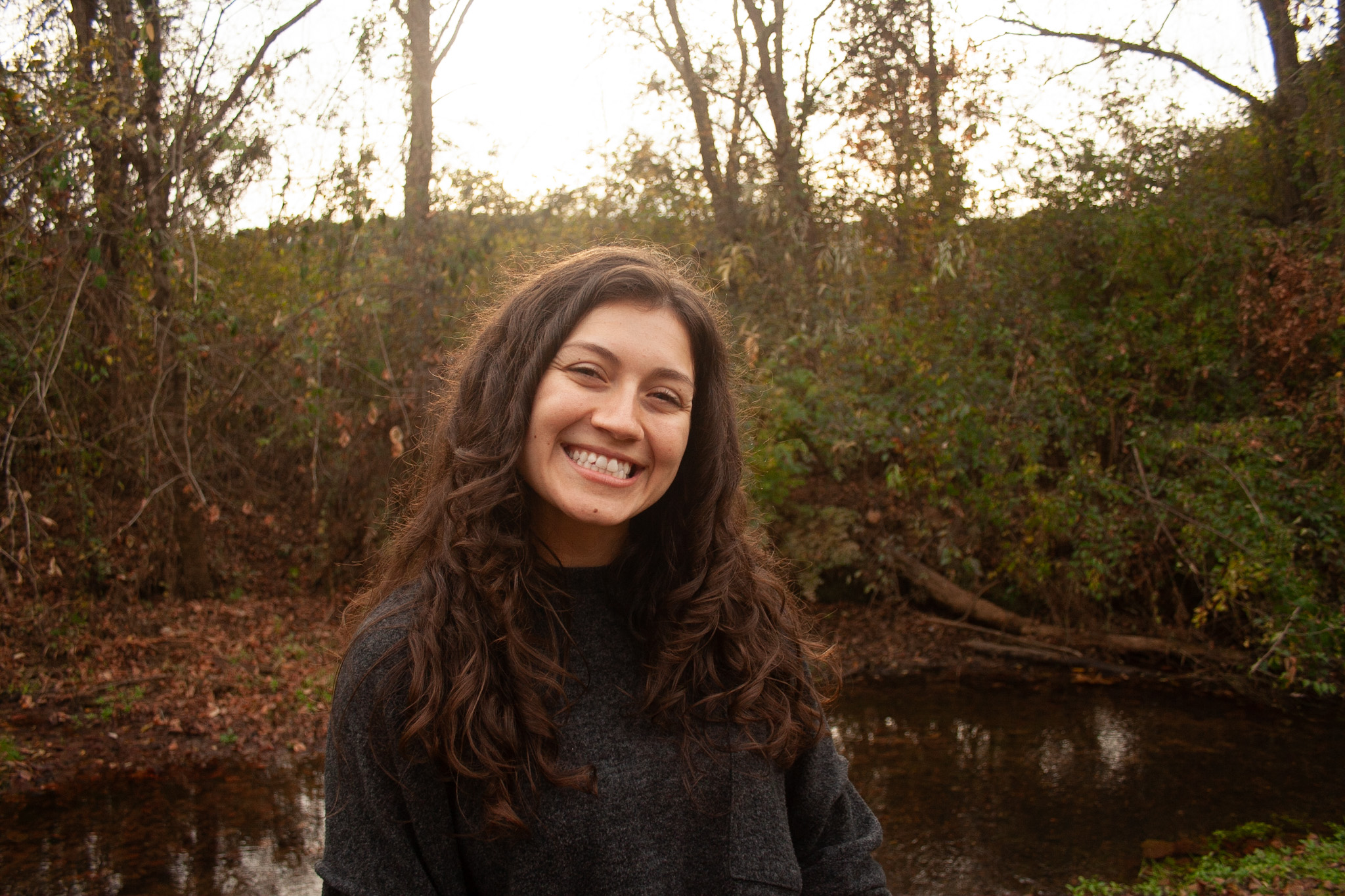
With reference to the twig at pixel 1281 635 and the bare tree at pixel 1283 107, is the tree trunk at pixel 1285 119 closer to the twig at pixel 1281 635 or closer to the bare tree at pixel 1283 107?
the bare tree at pixel 1283 107

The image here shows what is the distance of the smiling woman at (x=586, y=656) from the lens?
144 cm

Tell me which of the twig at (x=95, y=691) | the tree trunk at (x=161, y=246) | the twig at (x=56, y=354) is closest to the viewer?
the twig at (x=56, y=354)

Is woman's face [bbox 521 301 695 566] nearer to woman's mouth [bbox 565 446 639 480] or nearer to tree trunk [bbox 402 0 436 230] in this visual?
woman's mouth [bbox 565 446 639 480]

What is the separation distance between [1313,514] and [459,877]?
6.92 meters

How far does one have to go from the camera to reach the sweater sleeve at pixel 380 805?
1.39m

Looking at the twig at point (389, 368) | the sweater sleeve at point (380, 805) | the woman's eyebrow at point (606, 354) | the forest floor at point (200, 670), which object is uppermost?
the twig at point (389, 368)

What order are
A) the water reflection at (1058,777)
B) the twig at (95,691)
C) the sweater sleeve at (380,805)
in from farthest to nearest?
the twig at (95,691)
the water reflection at (1058,777)
the sweater sleeve at (380,805)

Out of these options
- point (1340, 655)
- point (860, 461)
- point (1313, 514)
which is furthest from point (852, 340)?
point (1340, 655)

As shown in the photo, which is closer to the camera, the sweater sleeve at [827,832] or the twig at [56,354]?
the sweater sleeve at [827,832]

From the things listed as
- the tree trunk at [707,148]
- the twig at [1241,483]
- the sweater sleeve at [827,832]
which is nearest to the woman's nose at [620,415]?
the sweater sleeve at [827,832]

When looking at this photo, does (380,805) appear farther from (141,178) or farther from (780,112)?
(780,112)

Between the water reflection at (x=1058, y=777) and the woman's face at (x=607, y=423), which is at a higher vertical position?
the woman's face at (x=607, y=423)

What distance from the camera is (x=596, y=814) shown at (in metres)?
1.49

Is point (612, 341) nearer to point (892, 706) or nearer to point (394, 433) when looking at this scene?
point (394, 433)
